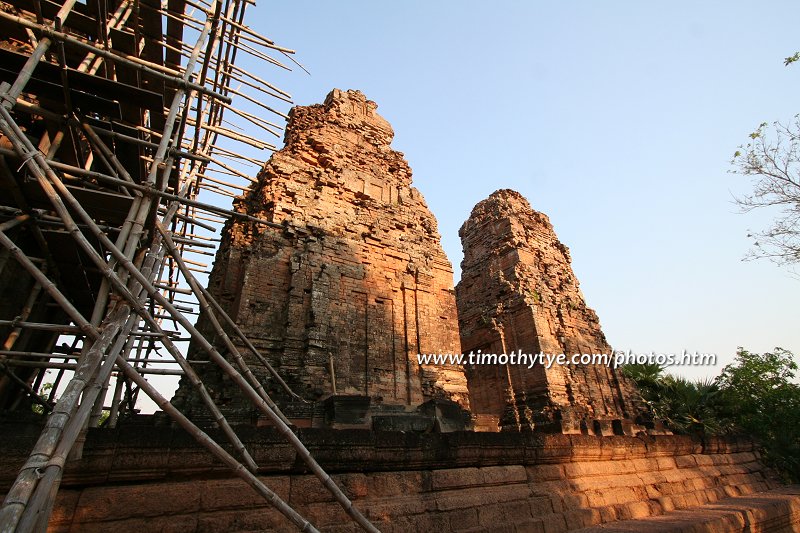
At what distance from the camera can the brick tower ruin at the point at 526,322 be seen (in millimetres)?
13469

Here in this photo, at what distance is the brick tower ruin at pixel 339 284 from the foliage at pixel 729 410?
10136 mm

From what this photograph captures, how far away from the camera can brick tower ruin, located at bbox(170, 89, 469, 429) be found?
25.2 ft

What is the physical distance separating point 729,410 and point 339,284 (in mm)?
16088

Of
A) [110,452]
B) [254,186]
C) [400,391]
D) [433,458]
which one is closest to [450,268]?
[400,391]

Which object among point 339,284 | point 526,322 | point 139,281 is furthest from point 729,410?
point 139,281

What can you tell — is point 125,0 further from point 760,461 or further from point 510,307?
point 760,461

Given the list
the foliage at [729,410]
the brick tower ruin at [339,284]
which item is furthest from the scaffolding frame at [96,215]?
the foliage at [729,410]

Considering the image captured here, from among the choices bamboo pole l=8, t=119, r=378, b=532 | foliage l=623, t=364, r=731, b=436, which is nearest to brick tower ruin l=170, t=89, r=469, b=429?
bamboo pole l=8, t=119, r=378, b=532

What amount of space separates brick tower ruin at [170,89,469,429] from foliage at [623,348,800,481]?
1014 cm

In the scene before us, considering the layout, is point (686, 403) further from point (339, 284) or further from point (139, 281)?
point (139, 281)

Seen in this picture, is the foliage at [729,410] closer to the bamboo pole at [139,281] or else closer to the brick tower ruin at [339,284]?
the brick tower ruin at [339,284]

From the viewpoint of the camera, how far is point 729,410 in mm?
14578

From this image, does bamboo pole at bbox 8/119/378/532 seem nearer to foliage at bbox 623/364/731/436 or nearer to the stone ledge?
the stone ledge

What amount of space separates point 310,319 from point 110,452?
5.74m
